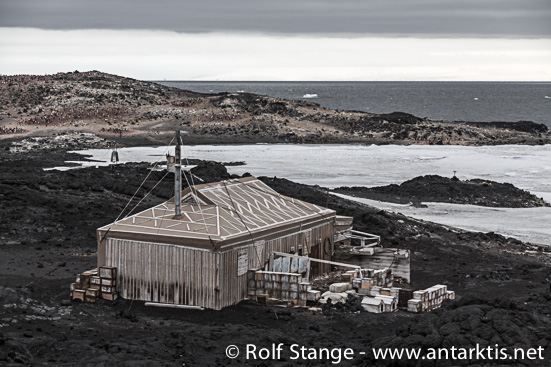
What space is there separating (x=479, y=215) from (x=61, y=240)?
→ 76.0 feet

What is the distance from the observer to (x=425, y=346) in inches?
747

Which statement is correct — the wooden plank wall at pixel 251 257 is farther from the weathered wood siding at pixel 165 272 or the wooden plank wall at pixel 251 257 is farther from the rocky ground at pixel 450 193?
the rocky ground at pixel 450 193

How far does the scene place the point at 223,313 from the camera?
80.3ft

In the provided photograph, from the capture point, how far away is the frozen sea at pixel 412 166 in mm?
45688

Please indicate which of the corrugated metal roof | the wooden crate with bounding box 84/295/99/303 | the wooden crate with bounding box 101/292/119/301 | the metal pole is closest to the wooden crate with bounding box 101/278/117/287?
the wooden crate with bounding box 101/292/119/301

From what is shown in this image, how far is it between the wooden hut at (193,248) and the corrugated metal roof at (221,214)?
30 millimetres

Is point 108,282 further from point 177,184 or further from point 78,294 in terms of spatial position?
point 177,184

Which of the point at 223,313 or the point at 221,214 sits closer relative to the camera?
the point at 223,313

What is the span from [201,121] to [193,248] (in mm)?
71585

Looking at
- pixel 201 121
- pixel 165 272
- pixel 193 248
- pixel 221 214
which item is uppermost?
pixel 221 214

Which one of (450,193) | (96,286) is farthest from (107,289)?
(450,193)

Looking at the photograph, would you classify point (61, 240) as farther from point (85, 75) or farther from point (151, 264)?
point (85, 75)

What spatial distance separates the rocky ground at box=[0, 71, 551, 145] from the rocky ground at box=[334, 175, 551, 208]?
34.7 meters

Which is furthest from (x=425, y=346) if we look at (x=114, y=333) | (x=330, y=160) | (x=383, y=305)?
(x=330, y=160)
